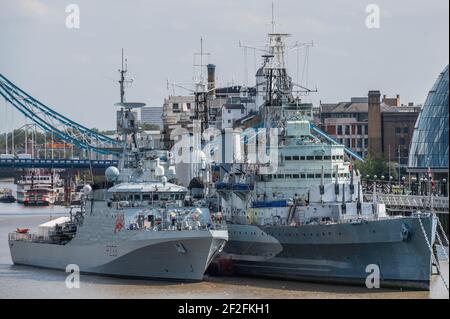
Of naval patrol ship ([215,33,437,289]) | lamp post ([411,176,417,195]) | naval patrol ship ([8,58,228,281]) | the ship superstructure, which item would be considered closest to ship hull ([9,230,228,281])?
naval patrol ship ([8,58,228,281])

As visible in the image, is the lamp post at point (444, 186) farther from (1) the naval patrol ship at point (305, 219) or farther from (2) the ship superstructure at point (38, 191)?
(2) the ship superstructure at point (38, 191)

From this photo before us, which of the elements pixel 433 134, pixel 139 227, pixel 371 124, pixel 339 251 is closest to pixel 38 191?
pixel 371 124

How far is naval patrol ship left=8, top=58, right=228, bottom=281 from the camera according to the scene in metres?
52.9

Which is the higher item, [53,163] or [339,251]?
[53,163]

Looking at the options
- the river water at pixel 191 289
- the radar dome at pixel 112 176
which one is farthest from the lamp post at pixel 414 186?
the radar dome at pixel 112 176

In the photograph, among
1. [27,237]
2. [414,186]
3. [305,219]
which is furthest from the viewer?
[414,186]

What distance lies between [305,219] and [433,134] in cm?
2878

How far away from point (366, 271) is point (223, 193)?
984 centimetres

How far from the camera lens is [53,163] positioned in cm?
12325

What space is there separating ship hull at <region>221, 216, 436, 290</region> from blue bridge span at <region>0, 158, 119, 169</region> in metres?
63.9

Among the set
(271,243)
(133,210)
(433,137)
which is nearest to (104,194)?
(133,210)

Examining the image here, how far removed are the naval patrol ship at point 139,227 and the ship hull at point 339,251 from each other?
10.2 ft

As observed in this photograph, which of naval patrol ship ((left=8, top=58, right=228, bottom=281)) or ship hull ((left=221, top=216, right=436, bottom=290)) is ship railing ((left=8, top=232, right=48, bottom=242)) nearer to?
naval patrol ship ((left=8, top=58, right=228, bottom=281))

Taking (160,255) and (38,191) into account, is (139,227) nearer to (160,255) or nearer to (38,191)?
(160,255)
